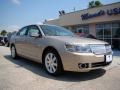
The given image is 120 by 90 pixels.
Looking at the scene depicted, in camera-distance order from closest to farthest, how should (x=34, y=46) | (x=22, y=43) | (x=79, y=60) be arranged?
1. (x=79, y=60)
2. (x=34, y=46)
3. (x=22, y=43)

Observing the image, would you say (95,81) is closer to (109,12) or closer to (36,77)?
(36,77)

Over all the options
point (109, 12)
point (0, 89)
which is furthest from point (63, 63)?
point (109, 12)

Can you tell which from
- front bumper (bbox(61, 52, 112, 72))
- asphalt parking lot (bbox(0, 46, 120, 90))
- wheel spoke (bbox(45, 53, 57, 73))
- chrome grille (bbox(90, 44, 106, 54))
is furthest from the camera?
wheel spoke (bbox(45, 53, 57, 73))

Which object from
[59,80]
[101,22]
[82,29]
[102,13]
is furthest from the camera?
[82,29]

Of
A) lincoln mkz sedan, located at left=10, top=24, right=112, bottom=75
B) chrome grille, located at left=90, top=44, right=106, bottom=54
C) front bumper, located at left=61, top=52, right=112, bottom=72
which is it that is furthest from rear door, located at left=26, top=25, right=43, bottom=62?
chrome grille, located at left=90, top=44, right=106, bottom=54

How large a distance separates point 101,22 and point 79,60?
14442 millimetres

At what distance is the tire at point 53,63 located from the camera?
15.3 ft

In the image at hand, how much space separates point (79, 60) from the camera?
426 cm

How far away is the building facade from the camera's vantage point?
54.4ft

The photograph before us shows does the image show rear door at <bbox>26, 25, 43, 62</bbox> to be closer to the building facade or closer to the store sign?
the store sign

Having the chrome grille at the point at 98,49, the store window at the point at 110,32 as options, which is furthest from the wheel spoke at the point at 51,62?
the store window at the point at 110,32

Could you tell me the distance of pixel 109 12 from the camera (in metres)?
16.7

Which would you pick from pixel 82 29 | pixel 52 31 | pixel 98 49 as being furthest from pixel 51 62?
pixel 82 29

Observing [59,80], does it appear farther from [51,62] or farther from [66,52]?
[66,52]
